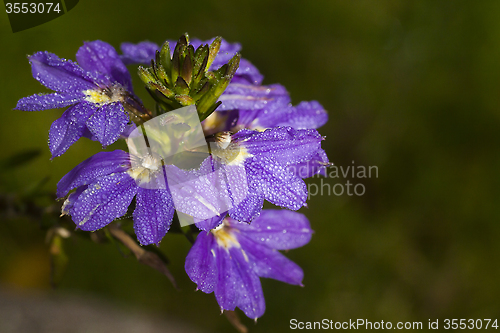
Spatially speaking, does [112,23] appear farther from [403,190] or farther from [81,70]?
[403,190]

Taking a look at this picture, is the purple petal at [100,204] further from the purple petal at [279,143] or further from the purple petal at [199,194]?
the purple petal at [279,143]

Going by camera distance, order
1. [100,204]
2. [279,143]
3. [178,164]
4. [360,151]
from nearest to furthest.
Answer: [100,204]
[279,143]
[178,164]
[360,151]

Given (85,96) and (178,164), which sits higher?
(85,96)

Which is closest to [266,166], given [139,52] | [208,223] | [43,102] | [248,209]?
[248,209]

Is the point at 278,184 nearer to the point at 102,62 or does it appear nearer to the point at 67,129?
the point at 67,129

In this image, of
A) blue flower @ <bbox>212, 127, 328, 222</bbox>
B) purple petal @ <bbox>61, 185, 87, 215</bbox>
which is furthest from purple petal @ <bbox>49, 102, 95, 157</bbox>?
blue flower @ <bbox>212, 127, 328, 222</bbox>

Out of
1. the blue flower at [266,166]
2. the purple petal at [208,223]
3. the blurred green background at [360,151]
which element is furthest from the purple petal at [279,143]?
the blurred green background at [360,151]

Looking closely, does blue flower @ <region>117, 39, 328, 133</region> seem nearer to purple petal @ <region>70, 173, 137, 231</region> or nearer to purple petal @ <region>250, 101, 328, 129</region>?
purple petal @ <region>250, 101, 328, 129</region>
